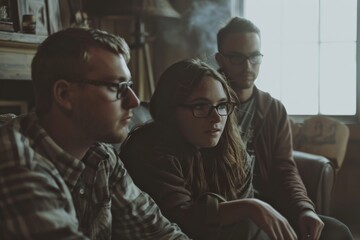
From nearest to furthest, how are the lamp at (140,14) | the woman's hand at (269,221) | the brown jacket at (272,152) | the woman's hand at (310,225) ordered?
the woman's hand at (269,221) → the woman's hand at (310,225) → the brown jacket at (272,152) → the lamp at (140,14)

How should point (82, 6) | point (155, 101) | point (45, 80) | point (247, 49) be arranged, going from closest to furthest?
point (45, 80)
point (155, 101)
point (247, 49)
point (82, 6)

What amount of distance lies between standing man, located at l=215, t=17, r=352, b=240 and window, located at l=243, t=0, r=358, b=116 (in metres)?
1.54

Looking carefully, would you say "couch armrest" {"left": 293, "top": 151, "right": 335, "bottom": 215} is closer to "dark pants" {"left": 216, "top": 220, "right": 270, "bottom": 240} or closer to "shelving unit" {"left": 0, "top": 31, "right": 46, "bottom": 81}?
"dark pants" {"left": 216, "top": 220, "right": 270, "bottom": 240}

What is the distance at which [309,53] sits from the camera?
3.51 m

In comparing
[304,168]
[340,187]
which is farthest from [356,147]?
[304,168]

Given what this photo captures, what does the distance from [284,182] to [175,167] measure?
0.63 meters

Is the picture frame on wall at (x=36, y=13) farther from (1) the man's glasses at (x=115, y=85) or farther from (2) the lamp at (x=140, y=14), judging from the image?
(1) the man's glasses at (x=115, y=85)

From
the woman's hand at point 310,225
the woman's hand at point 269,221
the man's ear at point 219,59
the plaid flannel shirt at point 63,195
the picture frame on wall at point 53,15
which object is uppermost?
the picture frame on wall at point 53,15

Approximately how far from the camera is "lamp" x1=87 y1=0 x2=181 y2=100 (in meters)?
3.18

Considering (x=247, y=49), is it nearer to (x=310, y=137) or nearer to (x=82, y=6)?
(x=310, y=137)

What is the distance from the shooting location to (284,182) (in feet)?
6.25

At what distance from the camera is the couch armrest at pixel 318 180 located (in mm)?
2061

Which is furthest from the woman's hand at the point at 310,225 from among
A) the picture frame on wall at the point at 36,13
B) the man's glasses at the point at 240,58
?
the picture frame on wall at the point at 36,13

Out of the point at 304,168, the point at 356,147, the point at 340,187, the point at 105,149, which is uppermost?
the point at 105,149
